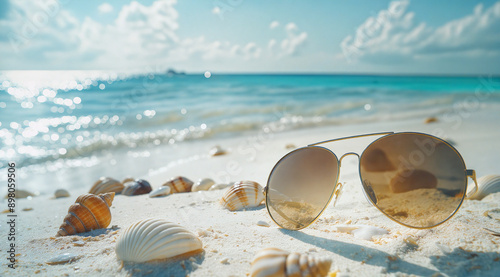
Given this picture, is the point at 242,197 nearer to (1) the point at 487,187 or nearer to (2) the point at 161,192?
(2) the point at 161,192

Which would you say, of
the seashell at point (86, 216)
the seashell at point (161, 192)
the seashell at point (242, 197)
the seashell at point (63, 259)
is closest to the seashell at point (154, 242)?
the seashell at point (63, 259)

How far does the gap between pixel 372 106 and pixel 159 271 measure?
14108 mm

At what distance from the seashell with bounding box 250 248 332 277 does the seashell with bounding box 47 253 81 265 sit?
4.19 feet

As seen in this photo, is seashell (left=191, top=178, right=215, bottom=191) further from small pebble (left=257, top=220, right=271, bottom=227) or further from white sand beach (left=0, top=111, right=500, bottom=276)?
small pebble (left=257, top=220, right=271, bottom=227)

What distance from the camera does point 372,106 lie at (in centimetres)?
1417

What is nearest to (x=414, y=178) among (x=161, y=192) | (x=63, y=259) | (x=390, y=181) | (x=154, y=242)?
(x=390, y=181)

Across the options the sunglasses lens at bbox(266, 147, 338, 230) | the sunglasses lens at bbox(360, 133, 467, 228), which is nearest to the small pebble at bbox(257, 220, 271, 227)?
the sunglasses lens at bbox(266, 147, 338, 230)

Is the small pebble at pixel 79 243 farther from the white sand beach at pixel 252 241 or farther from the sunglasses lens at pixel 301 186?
the sunglasses lens at pixel 301 186

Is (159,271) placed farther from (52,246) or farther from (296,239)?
(52,246)

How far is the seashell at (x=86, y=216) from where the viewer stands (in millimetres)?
2404

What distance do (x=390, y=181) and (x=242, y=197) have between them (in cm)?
124

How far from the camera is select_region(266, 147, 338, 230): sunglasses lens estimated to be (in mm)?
2129

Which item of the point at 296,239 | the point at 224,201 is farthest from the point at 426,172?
the point at 224,201

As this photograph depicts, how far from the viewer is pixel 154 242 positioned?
67.6 inches
